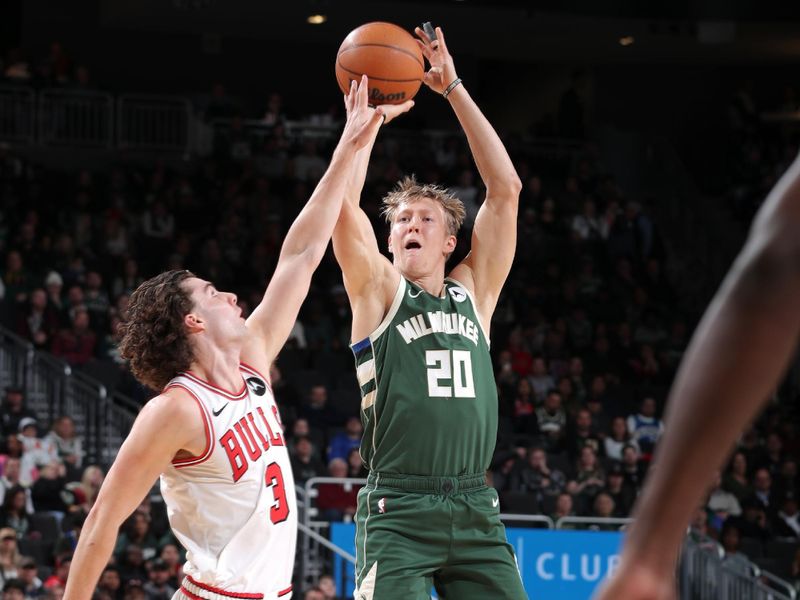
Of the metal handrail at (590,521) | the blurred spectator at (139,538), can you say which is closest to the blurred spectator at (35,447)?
the blurred spectator at (139,538)

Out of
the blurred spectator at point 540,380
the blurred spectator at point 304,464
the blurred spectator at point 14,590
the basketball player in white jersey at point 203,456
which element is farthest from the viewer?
the blurred spectator at point 540,380

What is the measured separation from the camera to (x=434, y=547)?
4609 millimetres

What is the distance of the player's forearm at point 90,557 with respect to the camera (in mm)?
3627

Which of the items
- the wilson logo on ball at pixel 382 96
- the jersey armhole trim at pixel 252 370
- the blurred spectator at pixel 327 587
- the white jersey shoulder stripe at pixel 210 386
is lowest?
the blurred spectator at pixel 327 587

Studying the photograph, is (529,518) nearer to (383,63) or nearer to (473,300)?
(473,300)

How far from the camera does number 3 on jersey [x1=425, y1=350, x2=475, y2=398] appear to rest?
4.80m

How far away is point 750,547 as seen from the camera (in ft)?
44.8

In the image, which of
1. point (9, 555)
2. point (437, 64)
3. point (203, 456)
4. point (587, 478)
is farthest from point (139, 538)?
point (203, 456)

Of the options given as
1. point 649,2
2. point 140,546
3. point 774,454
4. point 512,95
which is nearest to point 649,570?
point 140,546

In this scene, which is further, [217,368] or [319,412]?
[319,412]

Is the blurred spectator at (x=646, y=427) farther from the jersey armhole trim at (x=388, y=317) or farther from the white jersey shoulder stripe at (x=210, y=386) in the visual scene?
the white jersey shoulder stripe at (x=210, y=386)

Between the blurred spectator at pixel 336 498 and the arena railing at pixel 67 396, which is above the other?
the arena railing at pixel 67 396

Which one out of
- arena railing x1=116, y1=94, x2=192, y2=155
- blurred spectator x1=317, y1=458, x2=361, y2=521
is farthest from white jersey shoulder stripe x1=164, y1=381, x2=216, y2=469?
arena railing x1=116, y1=94, x2=192, y2=155

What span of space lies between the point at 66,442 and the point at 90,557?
8899mm
